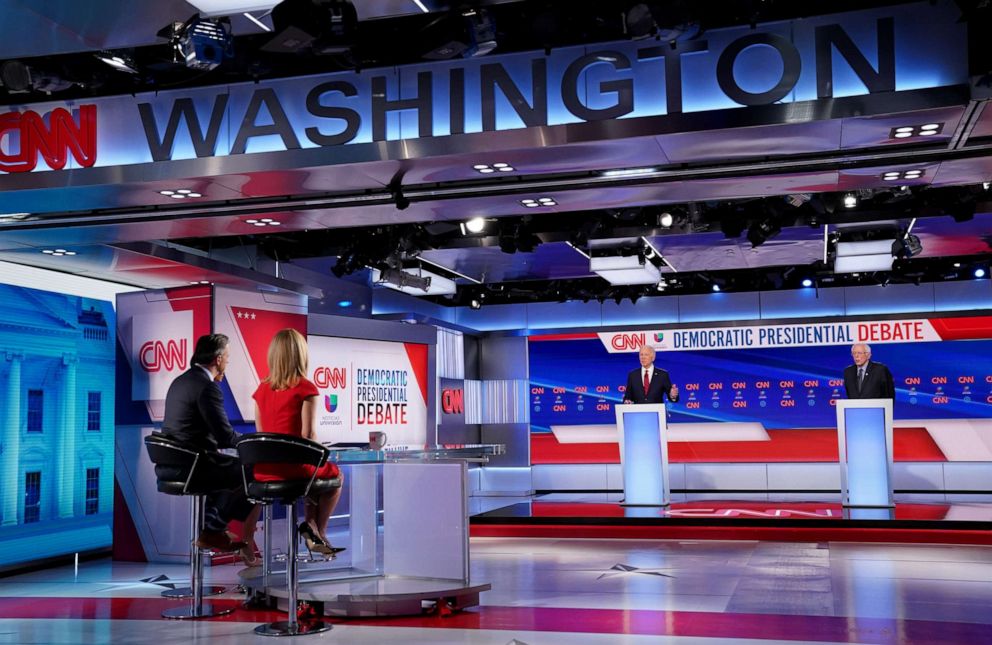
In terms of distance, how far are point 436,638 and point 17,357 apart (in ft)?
15.4

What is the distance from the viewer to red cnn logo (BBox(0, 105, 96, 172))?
227 inches

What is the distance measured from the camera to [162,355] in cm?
786

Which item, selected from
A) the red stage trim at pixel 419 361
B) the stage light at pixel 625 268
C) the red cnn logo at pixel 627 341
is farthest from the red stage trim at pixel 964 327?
Answer: the red stage trim at pixel 419 361

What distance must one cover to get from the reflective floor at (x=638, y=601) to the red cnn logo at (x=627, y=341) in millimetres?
6151

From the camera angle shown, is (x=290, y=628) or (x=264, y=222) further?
(x=264, y=222)

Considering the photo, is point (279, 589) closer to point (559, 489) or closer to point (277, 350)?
point (277, 350)

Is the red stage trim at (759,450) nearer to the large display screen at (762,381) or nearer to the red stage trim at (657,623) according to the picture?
the large display screen at (762,381)

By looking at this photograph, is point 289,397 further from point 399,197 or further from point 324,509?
point 399,197

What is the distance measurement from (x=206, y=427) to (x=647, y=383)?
19.2 feet

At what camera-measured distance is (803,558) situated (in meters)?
7.04

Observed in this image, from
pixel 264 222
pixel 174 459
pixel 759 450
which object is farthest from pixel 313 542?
pixel 759 450

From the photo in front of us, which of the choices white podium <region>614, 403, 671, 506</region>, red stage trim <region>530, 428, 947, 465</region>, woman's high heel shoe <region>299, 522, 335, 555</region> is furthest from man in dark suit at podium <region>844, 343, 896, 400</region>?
woman's high heel shoe <region>299, 522, 335, 555</region>

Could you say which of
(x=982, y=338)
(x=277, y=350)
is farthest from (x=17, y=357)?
(x=982, y=338)

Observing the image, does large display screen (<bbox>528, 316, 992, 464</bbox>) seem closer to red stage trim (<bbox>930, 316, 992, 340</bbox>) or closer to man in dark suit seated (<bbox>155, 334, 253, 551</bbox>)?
red stage trim (<bbox>930, 316, 992, 340</bbox>)
